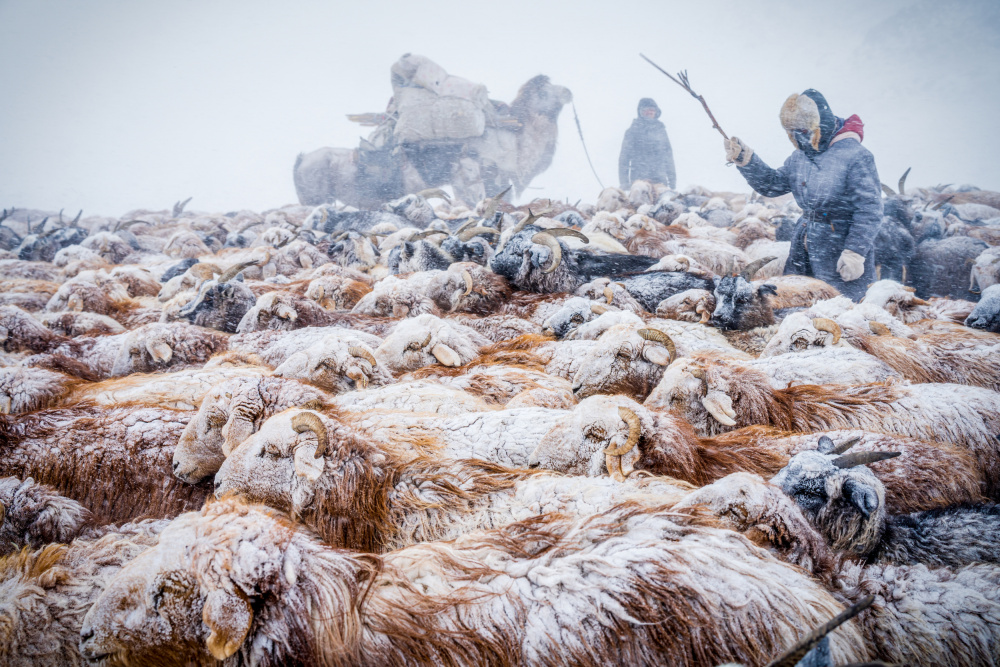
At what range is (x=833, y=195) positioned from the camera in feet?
18.1

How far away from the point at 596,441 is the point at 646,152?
18282 millimetres

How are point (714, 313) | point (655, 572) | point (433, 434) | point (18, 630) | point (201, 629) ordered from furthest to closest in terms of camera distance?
point (714, 313), point (433, 434), point (18, 630), point (655, 572), point (201, 629)

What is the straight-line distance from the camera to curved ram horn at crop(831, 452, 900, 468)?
7.02 ft

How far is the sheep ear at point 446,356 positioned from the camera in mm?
4516

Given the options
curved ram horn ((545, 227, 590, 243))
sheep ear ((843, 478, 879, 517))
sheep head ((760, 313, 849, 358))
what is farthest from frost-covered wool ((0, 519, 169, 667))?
curved ram horn ((545, 227, 590, 243))

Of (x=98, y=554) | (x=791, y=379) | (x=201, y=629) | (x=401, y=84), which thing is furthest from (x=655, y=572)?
(x=401, y=84)

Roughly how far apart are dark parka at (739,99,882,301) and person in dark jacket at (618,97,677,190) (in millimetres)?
13048

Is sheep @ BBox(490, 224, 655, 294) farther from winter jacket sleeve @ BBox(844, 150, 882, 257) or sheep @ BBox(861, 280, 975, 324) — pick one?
sheep @ BBox(861, 280, 975, 324)

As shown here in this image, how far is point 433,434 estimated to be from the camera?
304 cm

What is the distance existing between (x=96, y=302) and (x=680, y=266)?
7.99m

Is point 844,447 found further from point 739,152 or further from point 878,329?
point 739,152

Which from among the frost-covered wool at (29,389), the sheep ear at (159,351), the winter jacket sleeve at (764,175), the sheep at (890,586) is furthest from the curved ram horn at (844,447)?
the sheep ear at (159,351)

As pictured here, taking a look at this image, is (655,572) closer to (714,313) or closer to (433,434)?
(433,434)

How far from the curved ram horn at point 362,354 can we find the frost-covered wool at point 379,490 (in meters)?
1.55
